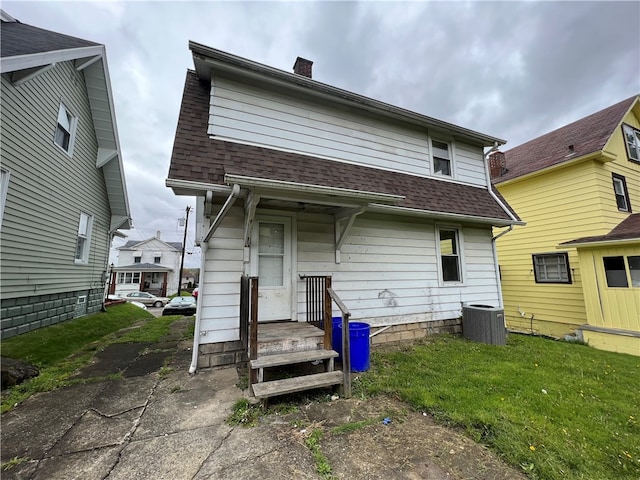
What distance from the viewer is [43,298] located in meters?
6.66

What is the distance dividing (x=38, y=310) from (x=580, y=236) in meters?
16.2

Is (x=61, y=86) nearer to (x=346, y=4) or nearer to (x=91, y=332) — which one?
(x=91, y=332)

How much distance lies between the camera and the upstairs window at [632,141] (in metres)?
9.80

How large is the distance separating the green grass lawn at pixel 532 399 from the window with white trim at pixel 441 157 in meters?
4.48

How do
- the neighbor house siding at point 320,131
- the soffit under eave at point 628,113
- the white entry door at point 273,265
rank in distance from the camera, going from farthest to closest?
the soffit under eave at point 628,113, the neighbor house siding at point 320,131, the white entry door at point 273,265

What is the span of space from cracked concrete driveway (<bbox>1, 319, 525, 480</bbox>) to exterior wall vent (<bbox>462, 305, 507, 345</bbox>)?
3.90 m

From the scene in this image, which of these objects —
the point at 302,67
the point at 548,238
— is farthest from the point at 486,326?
the point at 302,67

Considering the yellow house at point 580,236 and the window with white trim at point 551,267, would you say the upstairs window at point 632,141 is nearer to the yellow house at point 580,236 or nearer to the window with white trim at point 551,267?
the yellow house at point 580,236

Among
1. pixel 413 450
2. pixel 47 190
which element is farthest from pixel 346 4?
pixel 413 450

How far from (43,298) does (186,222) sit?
22.1 m

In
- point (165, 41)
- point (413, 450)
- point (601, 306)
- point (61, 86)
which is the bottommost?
point (413, 450)

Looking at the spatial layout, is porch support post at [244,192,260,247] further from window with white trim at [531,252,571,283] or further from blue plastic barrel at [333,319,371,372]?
window with white trim at [531,252,571,283]

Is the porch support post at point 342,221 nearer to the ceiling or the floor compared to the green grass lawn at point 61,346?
nearer to the ceiling

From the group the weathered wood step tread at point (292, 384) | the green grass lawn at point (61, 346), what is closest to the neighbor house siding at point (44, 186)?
the green grass lawn at point (61, 346)
